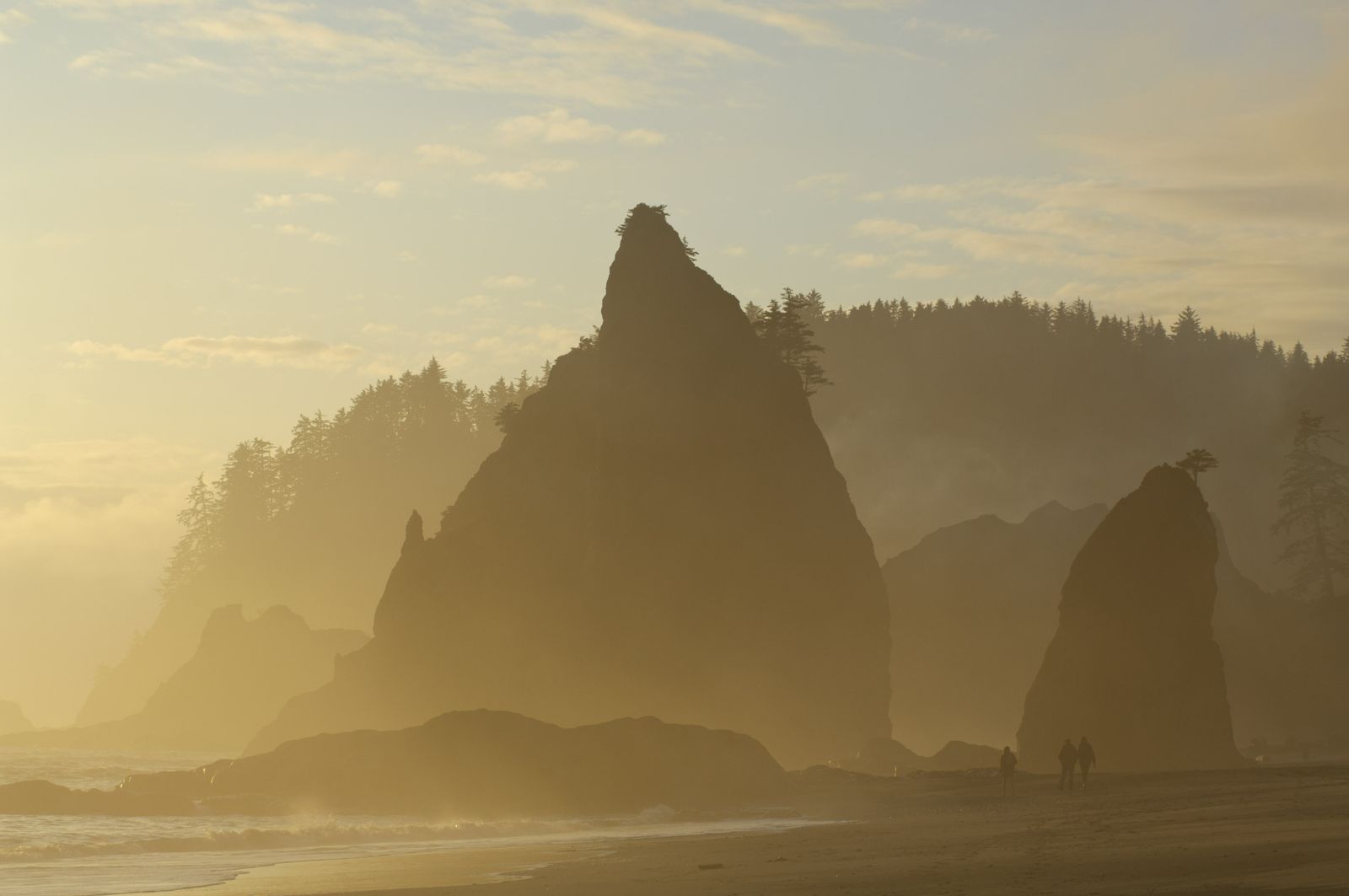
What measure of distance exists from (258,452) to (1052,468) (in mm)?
93750

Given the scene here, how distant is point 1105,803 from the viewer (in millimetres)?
37094

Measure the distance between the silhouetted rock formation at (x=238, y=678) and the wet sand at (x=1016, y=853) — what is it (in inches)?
3913

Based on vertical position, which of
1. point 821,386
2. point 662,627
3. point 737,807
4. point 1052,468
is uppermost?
point 821,386

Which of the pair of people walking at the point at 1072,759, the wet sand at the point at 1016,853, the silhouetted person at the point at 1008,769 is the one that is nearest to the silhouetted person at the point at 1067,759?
the pair of people walking at the point at 1072,759

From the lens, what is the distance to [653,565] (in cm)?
7400

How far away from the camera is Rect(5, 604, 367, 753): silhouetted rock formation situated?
134875 millimetres

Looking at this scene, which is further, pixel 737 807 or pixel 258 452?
pixel 258 452

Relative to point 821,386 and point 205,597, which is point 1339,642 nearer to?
point 821,386

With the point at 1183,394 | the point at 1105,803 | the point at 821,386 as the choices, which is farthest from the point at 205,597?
the point at 1105,803

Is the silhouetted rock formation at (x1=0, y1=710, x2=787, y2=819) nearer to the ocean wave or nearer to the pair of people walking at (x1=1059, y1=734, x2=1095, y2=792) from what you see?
the ocean wave

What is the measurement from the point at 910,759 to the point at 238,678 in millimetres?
92223

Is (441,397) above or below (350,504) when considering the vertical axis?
above

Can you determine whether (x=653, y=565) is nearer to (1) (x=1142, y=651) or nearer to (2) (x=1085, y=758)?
(1) (x=1142, y=651)

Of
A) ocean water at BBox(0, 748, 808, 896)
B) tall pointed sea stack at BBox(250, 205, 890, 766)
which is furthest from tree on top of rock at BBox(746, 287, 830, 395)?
ocean water at BBox(0, 748, 808, 896)
